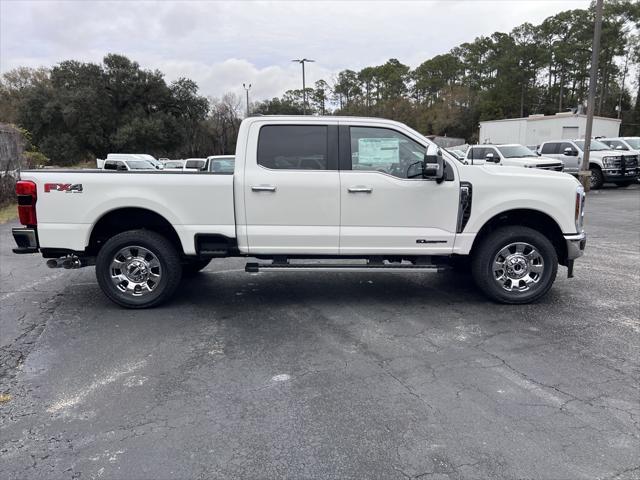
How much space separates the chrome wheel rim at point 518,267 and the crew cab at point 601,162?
16.7 m

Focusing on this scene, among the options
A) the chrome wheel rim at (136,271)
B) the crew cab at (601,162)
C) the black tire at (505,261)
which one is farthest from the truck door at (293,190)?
the crew cab at (601,162)

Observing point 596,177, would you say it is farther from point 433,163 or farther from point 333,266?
point 333,266

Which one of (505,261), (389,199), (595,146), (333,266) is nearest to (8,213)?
(333,266)

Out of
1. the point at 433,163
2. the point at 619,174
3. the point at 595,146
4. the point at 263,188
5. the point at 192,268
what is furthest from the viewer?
the point at 595,146

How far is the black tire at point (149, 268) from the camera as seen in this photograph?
546 centimetres

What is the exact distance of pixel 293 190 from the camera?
536 centimetres

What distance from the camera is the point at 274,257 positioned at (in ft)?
18.5

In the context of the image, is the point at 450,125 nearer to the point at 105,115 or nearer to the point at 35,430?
the point at 105,115

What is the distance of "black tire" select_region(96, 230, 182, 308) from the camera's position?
5457 mm

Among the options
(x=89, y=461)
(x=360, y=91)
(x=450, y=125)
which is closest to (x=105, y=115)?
(x=450, y=125)

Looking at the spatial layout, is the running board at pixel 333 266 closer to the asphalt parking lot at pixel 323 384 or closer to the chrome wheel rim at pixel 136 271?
the asphalt parking lot at pixel 323 384

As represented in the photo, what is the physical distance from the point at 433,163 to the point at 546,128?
3382 centimetres

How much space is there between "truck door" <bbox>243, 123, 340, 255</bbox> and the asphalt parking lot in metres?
0.82

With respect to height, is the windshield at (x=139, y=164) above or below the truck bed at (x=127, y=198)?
above
